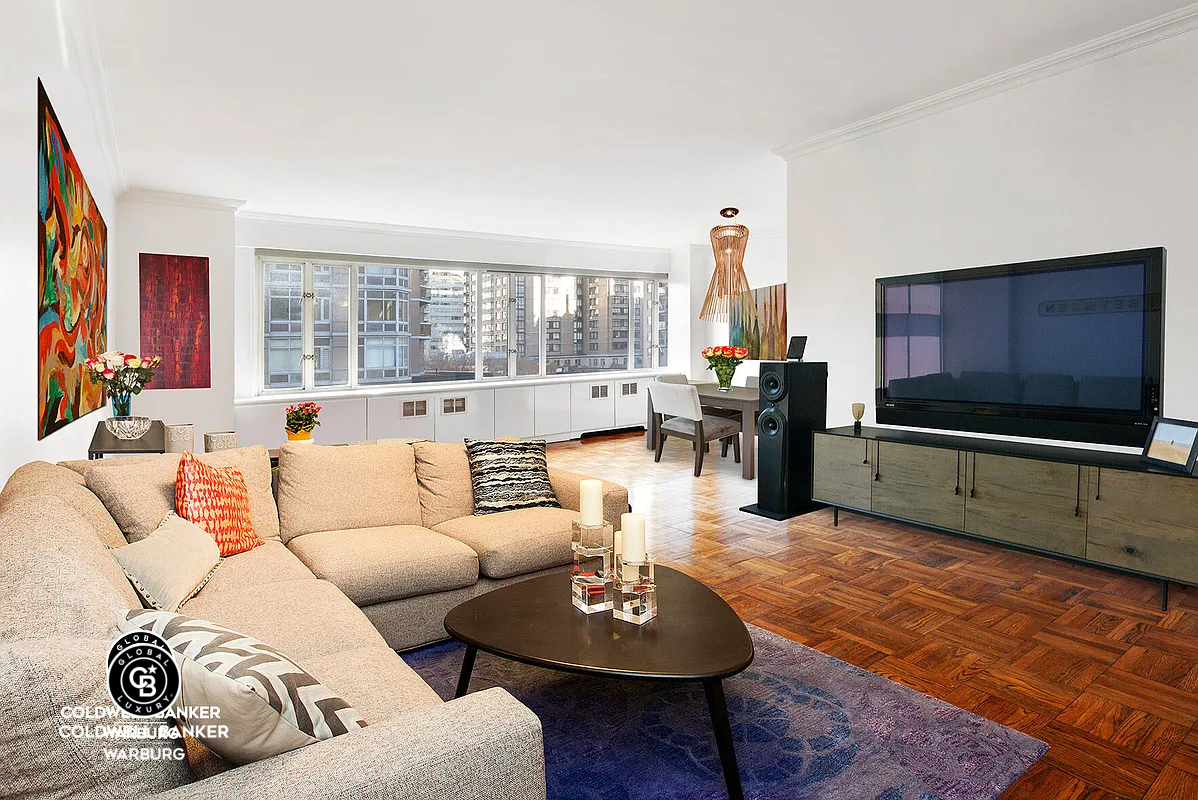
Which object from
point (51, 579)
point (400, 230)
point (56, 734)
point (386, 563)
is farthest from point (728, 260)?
point (56, 734)

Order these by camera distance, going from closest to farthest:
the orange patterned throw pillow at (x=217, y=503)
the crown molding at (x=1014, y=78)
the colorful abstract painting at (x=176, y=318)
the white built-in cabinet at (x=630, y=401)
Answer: the orange patterned throw pillow at (x=217, y=503)
the crown molding at (x=1014, y=78)
the colorful abstract painting at (x=176, y=318)
the white built-in cabinet at (x=630, y=401)

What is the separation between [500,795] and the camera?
1118 mm

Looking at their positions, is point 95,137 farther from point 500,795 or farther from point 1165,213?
point 1165,213

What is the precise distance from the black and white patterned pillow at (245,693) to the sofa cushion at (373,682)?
1.14 feet

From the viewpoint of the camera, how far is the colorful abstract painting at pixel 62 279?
2656mm

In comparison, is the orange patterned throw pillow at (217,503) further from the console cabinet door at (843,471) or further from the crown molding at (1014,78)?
the crown molding at (1014,78)

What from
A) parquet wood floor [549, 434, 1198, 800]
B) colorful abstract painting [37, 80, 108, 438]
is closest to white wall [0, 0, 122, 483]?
colorful abstract painting [37, 80, 108, 438]

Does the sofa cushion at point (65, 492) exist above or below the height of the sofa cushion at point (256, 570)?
above

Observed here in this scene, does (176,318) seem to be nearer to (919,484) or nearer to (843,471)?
(843,471)

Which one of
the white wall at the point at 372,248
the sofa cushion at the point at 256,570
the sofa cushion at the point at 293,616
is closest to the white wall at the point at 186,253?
the white wall at the point at 372,248

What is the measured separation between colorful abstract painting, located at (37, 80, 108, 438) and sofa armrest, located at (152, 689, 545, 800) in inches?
92.4

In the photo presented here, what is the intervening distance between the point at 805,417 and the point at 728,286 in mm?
1675

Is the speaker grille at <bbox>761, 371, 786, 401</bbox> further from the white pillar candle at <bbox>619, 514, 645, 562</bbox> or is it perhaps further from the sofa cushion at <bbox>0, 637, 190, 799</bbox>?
the sofa cushion at <bbox>0, 637, 190, 799</bbox>

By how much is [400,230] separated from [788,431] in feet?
16.1
